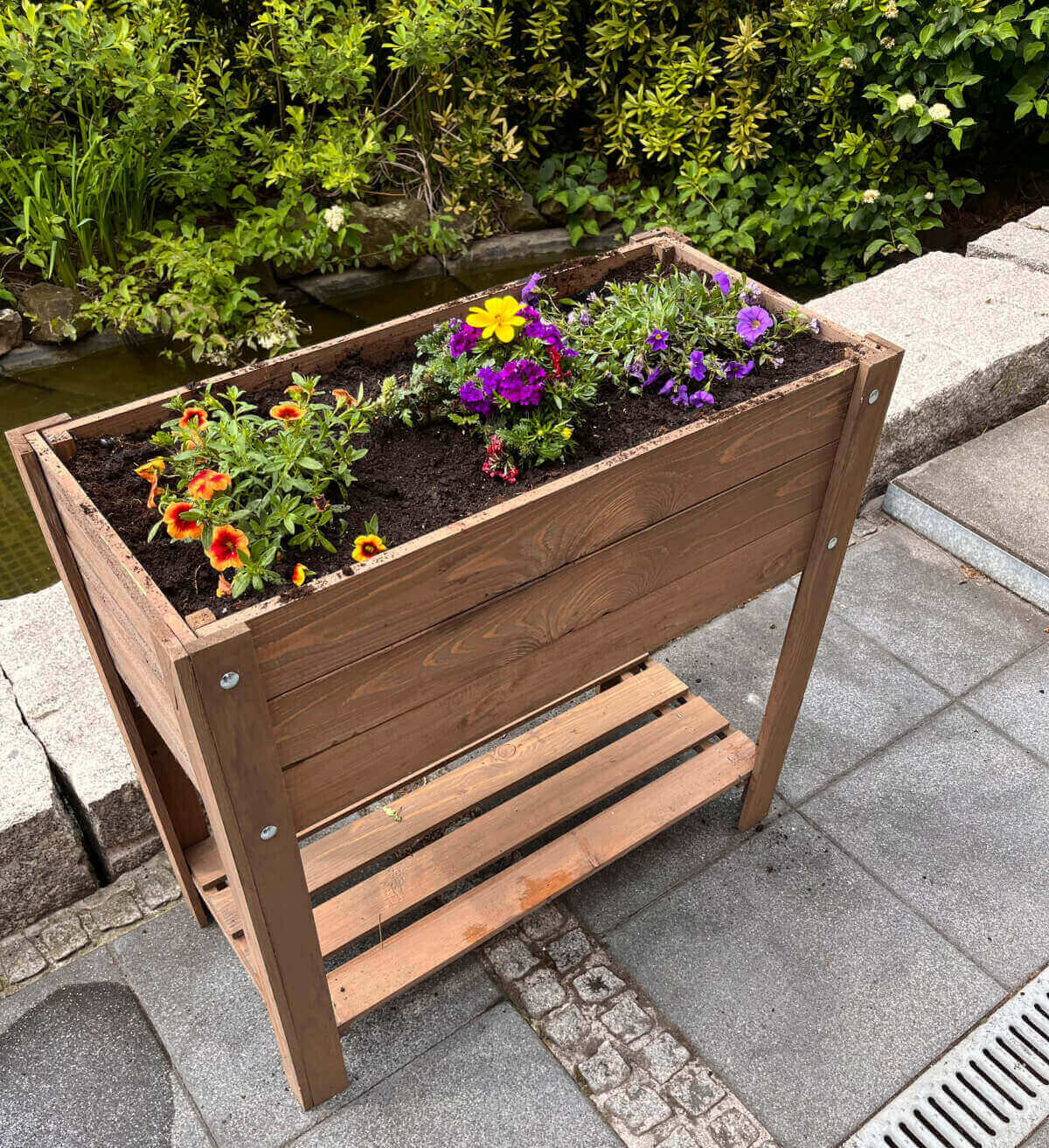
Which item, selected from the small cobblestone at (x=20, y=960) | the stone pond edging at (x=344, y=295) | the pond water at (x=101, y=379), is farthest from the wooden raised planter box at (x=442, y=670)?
the pond water at (x=101, y=379)

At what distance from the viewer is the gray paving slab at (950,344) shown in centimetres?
303

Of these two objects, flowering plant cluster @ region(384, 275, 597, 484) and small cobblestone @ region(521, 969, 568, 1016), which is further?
small cobblestone @ region(521, 969, 568, 1016)

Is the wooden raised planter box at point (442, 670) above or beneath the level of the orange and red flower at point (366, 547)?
beneath

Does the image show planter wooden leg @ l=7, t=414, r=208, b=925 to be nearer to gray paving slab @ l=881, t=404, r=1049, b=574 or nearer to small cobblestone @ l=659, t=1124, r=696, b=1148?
small cobblestone @ l=659, t=1124, r=696, b=1148

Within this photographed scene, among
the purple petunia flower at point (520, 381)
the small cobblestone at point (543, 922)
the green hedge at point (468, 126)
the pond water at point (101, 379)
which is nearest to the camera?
the purple petunia flower at point (520, 381)

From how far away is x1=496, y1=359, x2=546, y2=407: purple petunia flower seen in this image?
1.49 meters

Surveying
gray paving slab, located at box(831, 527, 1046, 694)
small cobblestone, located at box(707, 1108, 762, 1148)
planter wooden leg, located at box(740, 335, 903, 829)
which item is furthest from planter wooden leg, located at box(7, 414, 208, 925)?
gray paving slab, located at box(831, 527, 1046, 694)

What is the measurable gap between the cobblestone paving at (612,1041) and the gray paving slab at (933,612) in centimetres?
126

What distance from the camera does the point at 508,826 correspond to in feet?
6.88

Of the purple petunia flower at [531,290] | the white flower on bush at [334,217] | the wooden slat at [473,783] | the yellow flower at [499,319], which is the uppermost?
the yellow flower at [499,319]

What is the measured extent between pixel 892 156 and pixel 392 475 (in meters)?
3.48

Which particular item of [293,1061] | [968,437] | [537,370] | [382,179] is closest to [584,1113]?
[293,1061]

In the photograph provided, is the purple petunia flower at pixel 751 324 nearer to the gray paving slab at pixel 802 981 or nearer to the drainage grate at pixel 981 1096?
the gray paving slab at pixel 802 981

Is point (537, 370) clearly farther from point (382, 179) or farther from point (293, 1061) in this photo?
point (382, 179)
